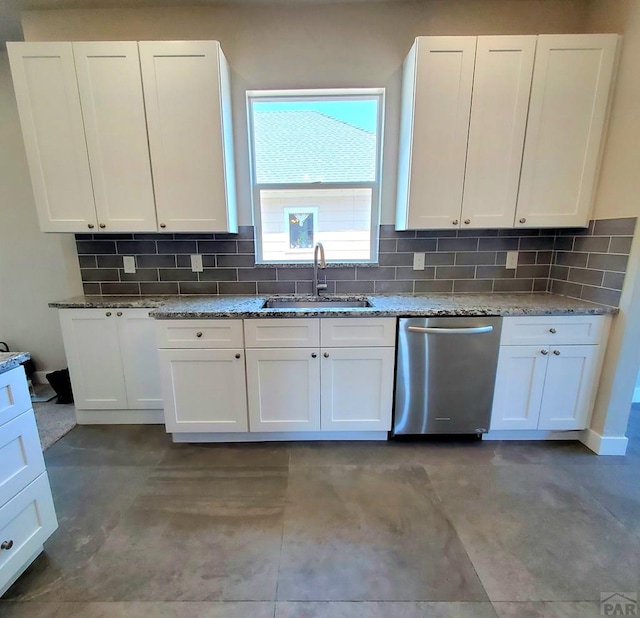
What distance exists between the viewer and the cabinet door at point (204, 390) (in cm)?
192

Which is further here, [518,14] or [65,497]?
[518,14]

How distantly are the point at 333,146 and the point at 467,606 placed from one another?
2.55 m

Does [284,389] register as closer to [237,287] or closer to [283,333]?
[283,333]

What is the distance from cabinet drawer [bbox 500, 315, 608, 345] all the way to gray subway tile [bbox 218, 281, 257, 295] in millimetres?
1724

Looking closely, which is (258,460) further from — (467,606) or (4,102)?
(4,102)

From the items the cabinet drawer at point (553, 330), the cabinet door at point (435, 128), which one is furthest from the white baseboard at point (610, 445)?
the cabinet door at point (435, 128)

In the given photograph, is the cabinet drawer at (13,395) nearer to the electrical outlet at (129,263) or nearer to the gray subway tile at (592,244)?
the electrical outlet at (129,263)

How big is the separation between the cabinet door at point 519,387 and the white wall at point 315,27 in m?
2.00

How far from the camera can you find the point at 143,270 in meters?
2.38

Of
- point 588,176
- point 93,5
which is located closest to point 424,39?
point 588,176

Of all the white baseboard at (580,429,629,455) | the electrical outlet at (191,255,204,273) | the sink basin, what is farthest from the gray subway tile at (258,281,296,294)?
the white baseboard at (580,429,629,455)

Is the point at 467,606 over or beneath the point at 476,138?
beneath

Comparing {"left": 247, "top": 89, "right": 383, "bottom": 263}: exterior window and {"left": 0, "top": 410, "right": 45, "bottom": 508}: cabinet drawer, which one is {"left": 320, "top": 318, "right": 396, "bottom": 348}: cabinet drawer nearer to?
{"left": 247, "top": 89, "right": 383, "bottom": 263}: exterior window

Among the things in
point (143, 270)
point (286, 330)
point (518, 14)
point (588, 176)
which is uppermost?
point (518, 14)
